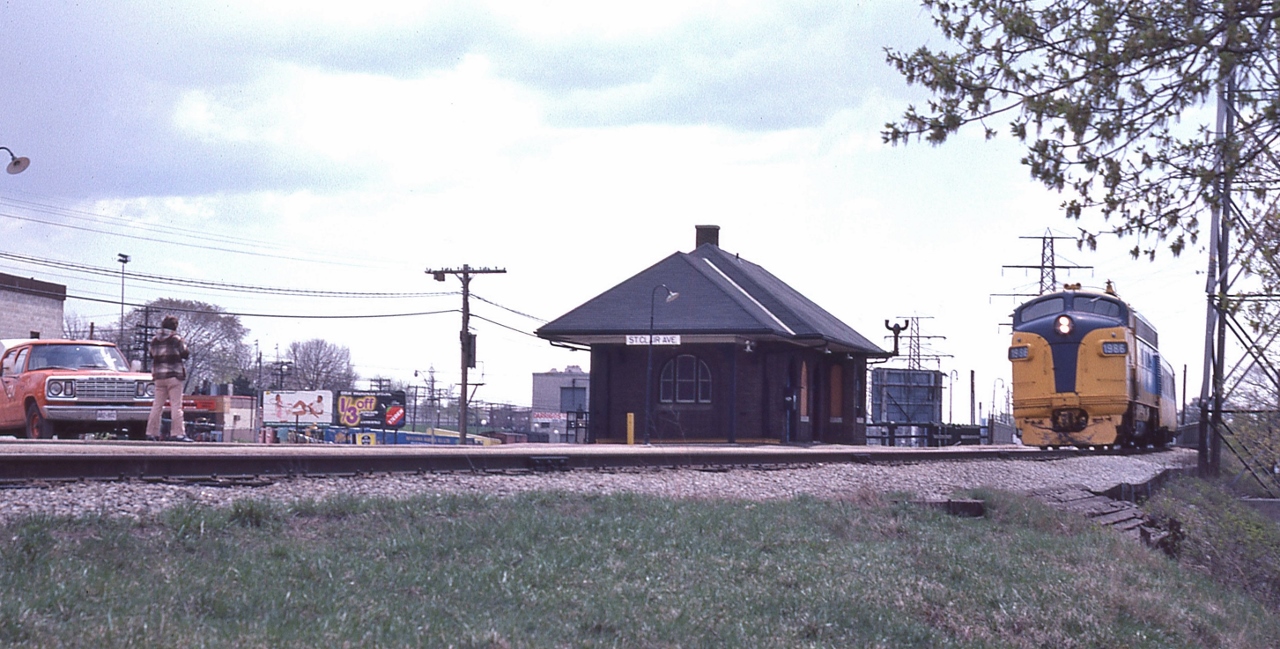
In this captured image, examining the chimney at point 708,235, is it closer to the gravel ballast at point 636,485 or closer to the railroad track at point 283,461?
the gravel ballast at point 636,485

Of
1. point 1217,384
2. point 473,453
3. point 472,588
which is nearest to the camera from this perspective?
point 472,588

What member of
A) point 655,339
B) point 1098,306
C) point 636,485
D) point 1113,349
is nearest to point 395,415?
point 655,339

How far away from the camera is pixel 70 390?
17141 millimetres

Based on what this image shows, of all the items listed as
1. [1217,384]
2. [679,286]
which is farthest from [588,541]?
[679,286]

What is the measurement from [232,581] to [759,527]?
450 centimetres

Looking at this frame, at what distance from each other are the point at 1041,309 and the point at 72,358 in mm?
19537

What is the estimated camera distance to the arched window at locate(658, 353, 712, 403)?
117ft

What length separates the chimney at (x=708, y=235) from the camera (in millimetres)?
43875

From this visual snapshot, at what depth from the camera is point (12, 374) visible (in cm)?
1817

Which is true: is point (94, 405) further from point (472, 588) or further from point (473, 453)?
point (472, 588)

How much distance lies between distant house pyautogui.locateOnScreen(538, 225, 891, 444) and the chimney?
19.3 ft

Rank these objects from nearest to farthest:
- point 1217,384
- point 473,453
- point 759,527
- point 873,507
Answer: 1. point 759,527
2. point 873,507
3. point 473,453
4. point 1217,384

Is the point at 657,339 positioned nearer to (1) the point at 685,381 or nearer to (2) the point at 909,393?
(1) the point at 685,381

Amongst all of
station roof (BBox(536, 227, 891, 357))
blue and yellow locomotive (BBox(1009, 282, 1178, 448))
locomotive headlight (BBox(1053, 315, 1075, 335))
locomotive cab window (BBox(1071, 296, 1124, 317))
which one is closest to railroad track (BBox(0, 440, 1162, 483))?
blue and yellow locomotive (BBox(1009, 282, 1178, 448))
